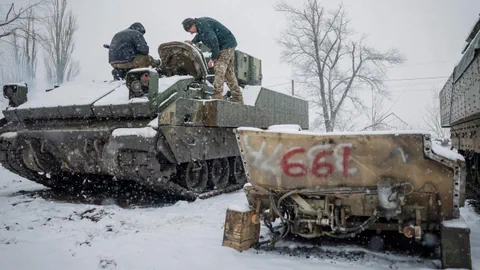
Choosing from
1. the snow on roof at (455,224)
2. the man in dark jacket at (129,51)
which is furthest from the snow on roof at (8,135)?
the snow on roof at (455,224)

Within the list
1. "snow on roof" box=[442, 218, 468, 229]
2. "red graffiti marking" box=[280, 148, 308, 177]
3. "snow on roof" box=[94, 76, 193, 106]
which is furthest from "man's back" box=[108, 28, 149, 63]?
"snow on roof" box=[442, 218, 468, 229]

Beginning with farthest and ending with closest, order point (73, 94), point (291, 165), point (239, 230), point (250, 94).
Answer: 1. point (250, 94)
2. point (73, 94)
3. point (239, 230)
4. point (291, 165)

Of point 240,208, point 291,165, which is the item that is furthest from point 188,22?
point 291,165

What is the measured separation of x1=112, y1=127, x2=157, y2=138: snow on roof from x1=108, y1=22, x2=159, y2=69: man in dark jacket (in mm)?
1885

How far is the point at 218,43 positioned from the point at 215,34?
0.16 m

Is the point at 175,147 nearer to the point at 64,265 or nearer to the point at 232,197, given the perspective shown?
the point at 232,197

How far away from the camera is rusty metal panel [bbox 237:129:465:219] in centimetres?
311

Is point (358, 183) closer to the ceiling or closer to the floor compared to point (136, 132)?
closer to the floor

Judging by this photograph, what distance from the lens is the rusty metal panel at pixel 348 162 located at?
3109 millimetres

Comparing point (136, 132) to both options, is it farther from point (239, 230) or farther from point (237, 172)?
point (237, 172)

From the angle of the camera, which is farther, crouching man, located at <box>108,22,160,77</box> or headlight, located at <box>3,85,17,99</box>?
crouching man, located at <box>108,22,160,77</box>

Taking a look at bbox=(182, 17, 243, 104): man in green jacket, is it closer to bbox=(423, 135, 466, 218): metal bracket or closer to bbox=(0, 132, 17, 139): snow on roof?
bbox=(0, 132, 17, 139): snow on roof

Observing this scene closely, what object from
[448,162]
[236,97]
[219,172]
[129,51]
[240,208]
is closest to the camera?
[448,162]

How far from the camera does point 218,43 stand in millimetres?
7066
